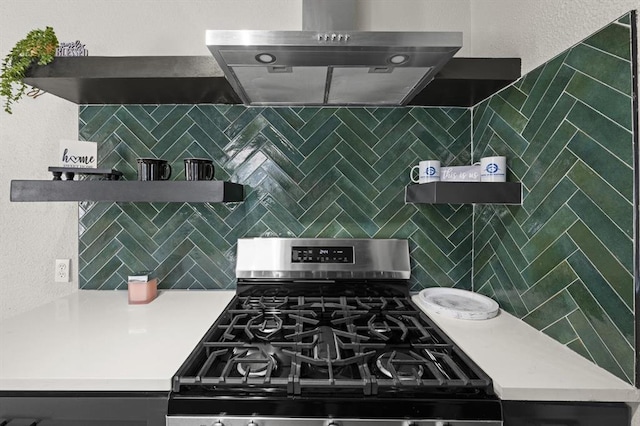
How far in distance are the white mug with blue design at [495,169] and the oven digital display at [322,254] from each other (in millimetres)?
653

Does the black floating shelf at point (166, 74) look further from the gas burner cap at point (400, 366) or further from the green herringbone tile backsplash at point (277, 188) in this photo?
the gas burner cap at point (400, 366)

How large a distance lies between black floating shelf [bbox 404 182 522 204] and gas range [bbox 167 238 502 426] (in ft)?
1.52

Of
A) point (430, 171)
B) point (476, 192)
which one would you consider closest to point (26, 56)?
point (430, 171)

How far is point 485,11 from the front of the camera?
1536 millimetres

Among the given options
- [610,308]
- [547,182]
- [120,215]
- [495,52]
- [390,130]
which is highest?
[495,52]

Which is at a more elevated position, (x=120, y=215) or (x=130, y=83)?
(x=130, y=83)

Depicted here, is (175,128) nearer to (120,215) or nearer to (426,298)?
(120,215)

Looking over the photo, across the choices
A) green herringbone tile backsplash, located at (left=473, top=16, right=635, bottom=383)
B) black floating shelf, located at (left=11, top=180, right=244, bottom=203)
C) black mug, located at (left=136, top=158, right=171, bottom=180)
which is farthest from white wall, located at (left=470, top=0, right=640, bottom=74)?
black mug, located at (left=136, top=158, right=171, bottom=180)

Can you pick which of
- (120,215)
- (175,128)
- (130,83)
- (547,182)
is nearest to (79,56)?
(130,83)

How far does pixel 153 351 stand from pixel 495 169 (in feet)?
4.36

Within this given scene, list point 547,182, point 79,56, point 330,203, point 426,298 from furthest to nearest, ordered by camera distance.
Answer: point 330,203
point 426,298
point 79,56
point 547,182

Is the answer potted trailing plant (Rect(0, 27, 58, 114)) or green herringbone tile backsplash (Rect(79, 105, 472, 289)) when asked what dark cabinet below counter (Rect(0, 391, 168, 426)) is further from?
potted trailing plant (Rect(0, 27, 58, 114))

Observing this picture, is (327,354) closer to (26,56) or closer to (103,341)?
(103,341)

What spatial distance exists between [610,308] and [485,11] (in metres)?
1.34
